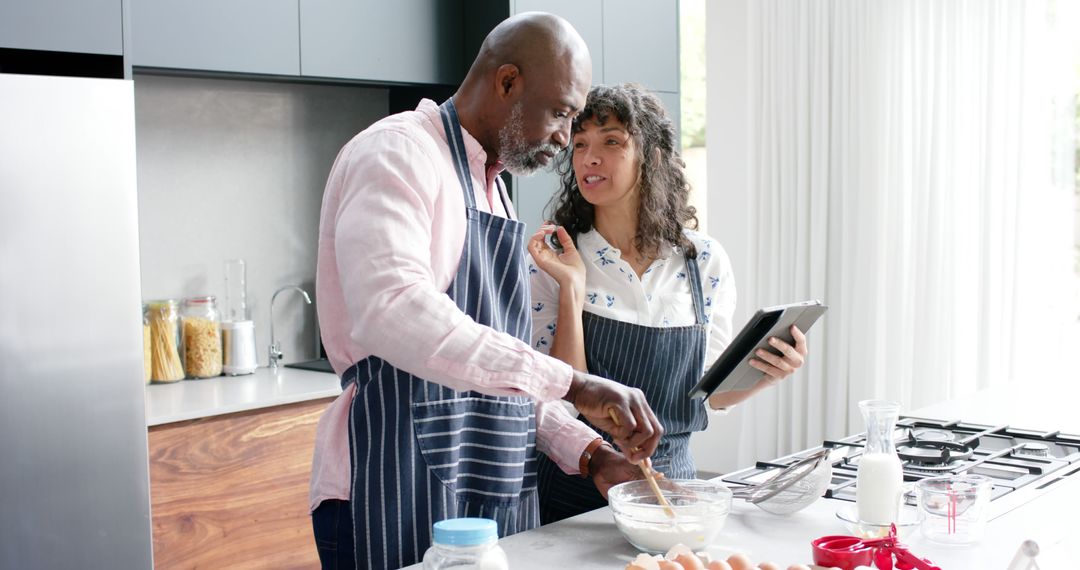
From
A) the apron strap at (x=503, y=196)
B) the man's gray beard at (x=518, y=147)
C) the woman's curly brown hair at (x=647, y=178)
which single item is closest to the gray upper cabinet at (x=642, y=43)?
the woman's curly brown hair at (x=647, y=178)

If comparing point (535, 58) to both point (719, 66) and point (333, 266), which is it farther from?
point (719, 66)

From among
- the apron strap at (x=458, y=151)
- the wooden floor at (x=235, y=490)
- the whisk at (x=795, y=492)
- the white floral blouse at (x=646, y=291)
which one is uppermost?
the apron strap at (x=458, y=151)

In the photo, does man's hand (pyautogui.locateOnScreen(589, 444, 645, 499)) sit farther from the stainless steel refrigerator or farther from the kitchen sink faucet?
the kitchen sink faucet

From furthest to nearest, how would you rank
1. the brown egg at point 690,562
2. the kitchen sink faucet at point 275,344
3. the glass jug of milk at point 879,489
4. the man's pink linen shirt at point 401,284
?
1. the kitchen sink faucet at point 275,344
2. the glass jug of milk at point 879,489
3. the man's pink linen shirt at point 401,284
4. the brown egg at point 690,562

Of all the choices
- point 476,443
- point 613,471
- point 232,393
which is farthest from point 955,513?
point 232,393

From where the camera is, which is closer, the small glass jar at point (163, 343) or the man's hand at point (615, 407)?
the man's hand at point (615, 407)

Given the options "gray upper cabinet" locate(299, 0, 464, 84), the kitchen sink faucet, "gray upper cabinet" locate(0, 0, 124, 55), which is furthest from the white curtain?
"gray upper cabinet" locate(0, 0, 124, 55)

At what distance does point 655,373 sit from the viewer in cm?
216

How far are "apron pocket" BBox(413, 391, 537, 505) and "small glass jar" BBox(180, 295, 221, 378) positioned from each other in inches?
72.8

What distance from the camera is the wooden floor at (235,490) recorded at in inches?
108

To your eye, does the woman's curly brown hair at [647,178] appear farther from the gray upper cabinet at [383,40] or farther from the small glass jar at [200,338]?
the small glass jar at [200,338]

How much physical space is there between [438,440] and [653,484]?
1.08 ft

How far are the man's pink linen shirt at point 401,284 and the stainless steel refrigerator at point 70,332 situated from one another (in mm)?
1054

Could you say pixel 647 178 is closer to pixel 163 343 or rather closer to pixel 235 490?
pixel 235 490
